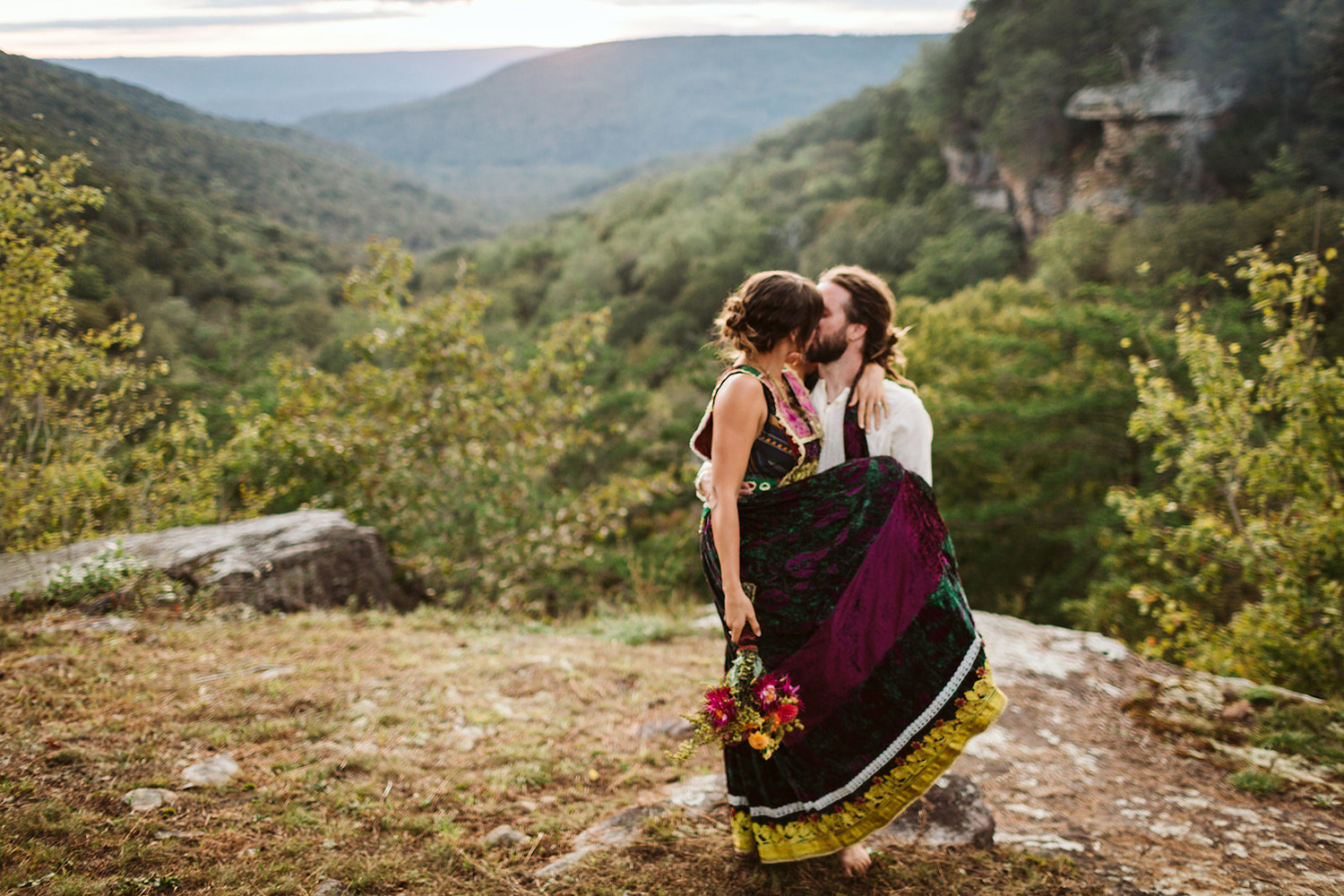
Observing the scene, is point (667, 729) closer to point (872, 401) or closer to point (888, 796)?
point (888, 796)

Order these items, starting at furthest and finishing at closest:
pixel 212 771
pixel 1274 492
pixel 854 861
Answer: pixel 1274 492 → pixel 212 771 → pixel 854 861

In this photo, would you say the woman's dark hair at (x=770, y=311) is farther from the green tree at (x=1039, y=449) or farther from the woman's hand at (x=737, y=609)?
the green tree at (x=1039, y=449)

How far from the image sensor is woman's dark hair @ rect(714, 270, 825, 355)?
7.55ft

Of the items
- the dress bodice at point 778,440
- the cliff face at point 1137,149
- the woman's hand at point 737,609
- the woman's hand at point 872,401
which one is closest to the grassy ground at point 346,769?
the woman's hand at point 737,609

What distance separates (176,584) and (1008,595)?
16430 mm

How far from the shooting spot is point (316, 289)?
158 ft

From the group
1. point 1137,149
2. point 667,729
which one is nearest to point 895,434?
point 667,729

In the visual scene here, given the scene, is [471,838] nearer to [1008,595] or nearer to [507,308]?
[1008,595]

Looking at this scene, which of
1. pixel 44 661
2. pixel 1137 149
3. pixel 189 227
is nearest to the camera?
pixel 44 661

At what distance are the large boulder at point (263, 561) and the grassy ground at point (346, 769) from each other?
15.6 inches

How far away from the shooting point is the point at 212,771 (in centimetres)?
299

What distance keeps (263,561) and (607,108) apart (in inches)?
7247

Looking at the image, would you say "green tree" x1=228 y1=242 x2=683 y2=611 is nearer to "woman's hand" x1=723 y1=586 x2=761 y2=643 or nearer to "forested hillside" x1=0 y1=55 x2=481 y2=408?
"forested hillside" x1=0 y1=55 x2=481 y2=408

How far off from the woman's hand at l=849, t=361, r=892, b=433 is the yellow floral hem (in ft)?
3.19
